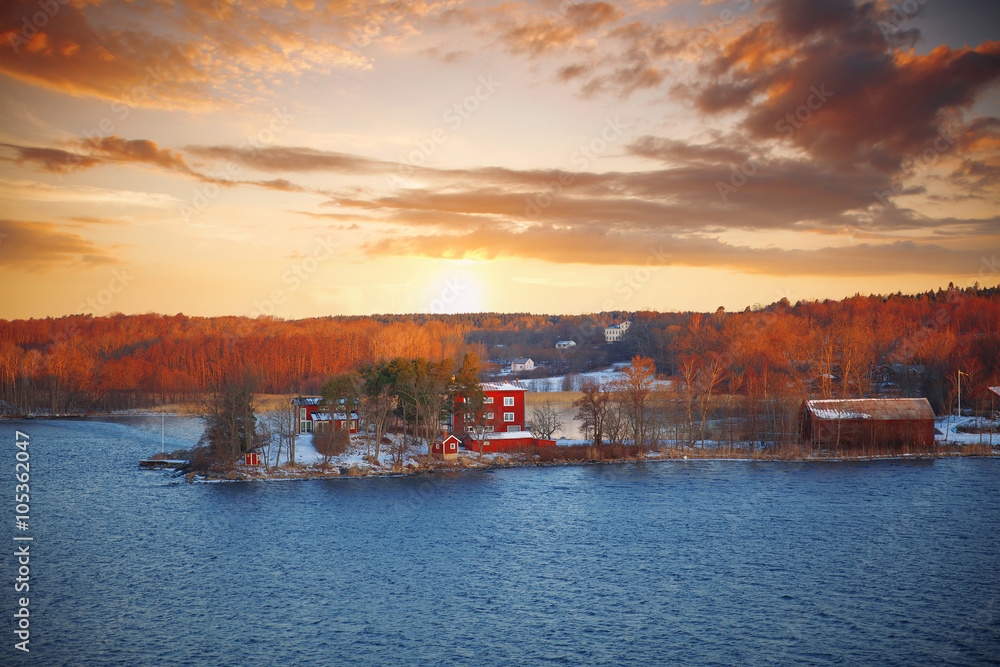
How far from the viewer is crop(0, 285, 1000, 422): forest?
58125mm

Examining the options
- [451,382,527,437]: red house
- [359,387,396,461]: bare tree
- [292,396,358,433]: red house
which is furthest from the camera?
[451,382,527,437]: red house

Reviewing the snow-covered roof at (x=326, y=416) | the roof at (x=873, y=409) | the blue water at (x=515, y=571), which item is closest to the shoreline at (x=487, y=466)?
the blue water at (x=515, y=571)

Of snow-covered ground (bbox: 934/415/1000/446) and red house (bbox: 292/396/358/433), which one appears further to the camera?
snow-covered ground (bbox: 934/415/1000/446)

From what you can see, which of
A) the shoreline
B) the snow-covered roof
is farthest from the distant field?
the shoreline

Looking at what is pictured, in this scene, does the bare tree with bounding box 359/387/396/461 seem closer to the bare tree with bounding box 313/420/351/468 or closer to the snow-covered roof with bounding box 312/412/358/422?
the bare tree with bounding box 313/420/351/468

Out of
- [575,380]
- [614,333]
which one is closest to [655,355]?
[575,380]

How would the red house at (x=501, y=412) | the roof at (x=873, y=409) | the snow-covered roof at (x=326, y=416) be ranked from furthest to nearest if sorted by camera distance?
1. the red house at (x=501, y=412)
2. the snow-covered roof at (x=326, y=416)
3. the roof at (x=873, y=409)

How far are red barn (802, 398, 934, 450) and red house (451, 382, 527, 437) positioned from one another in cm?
1810

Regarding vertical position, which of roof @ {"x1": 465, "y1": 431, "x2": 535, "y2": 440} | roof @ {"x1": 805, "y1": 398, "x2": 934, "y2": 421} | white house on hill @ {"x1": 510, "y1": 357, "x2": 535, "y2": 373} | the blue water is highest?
white house on hill @ {"x1": 510, "y1": 357, "x2": 535, "y2": 373}

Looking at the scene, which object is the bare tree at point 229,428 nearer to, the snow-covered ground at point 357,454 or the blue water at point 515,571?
the snow-covered ground at point 357,454

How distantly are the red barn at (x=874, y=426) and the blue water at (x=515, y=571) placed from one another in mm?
7182

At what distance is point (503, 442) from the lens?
42406 millimetres

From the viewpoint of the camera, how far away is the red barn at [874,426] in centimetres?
4144

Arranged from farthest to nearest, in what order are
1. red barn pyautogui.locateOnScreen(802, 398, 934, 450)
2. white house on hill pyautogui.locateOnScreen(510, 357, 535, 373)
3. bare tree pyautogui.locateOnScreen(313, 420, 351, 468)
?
white house on hill pyautogui.locateOnScreen(510, 357, 535, 373) → red barn pyautogui.locateOnScreen(802, 398, 934, 450) → bare tree pyautogui.locateOnScreen(313, 420, 351, 468)
